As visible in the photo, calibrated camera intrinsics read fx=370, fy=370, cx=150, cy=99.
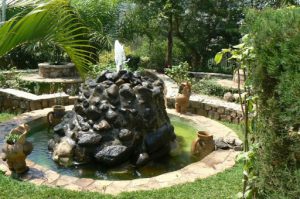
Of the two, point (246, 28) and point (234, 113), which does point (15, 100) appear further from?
point (246, 28)

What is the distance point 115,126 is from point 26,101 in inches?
134

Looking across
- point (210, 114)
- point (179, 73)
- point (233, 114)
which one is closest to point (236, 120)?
point (233, 114)

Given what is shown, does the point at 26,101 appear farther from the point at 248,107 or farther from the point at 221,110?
the point at 248,107

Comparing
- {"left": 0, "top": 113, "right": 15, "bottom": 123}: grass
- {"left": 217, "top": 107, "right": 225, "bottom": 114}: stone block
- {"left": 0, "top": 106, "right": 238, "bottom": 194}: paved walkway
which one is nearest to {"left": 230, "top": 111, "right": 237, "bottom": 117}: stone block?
{"left": 217, "top": 107, "right": 225, "bottom": 114}: stone block

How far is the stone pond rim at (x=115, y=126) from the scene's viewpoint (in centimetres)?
552

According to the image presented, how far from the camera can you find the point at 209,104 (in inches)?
328

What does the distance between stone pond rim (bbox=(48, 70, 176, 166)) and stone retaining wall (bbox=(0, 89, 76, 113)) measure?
7.27ft

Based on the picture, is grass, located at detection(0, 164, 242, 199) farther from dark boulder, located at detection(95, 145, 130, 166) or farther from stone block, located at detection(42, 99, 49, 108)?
stone block, located at detection(42, 99, 49, 108)

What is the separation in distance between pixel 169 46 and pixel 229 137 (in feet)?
28.6

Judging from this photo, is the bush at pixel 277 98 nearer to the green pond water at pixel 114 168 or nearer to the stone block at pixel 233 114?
the green pond water at pixel 114 168

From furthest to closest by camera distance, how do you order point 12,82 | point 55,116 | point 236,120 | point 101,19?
1. point 101,19
2. point 12,82
3. point 236,120
4. point 55,116

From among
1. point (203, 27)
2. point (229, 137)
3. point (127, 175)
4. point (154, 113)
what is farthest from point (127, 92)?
→ point (203, 27)

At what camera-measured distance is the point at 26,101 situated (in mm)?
8289

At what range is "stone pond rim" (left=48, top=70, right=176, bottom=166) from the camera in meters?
5.52
